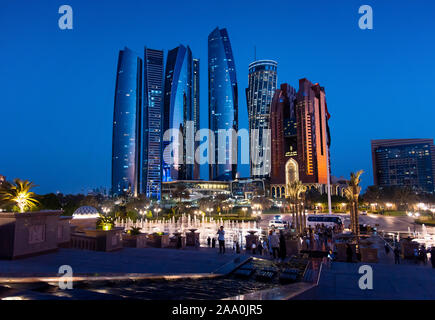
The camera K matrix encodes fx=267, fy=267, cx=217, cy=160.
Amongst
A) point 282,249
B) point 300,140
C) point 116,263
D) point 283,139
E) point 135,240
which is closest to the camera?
point 116,263

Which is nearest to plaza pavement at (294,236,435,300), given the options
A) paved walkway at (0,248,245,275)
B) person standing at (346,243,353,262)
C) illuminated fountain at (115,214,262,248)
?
person standing at (346,243,353,262)

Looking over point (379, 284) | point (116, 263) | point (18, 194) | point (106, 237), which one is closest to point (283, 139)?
point (106, 237)

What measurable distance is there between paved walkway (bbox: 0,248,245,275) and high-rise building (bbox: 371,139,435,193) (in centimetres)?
18202

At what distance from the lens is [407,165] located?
6801 inches

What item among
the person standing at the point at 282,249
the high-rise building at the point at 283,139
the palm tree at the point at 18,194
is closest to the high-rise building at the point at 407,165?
the high-rise building at the point at 283,139

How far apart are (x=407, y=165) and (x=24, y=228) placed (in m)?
208

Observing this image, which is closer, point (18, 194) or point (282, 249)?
point (18, 194)

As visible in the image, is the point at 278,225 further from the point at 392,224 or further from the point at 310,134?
the point at 310,134

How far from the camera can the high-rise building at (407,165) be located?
165375 mm

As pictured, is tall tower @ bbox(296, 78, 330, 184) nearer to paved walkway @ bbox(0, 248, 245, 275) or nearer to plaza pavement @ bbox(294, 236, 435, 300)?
plaza pavement @ bbox(294, 236, 435, 300)

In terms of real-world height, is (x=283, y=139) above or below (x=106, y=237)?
above

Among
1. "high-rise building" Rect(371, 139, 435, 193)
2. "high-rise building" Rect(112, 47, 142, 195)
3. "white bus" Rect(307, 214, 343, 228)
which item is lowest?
"white bus" Rect(307, 214, 343, 228)

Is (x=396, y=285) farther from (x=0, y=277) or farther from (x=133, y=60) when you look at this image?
(x=133, y=60)

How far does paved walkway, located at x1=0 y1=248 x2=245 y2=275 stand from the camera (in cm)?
926
